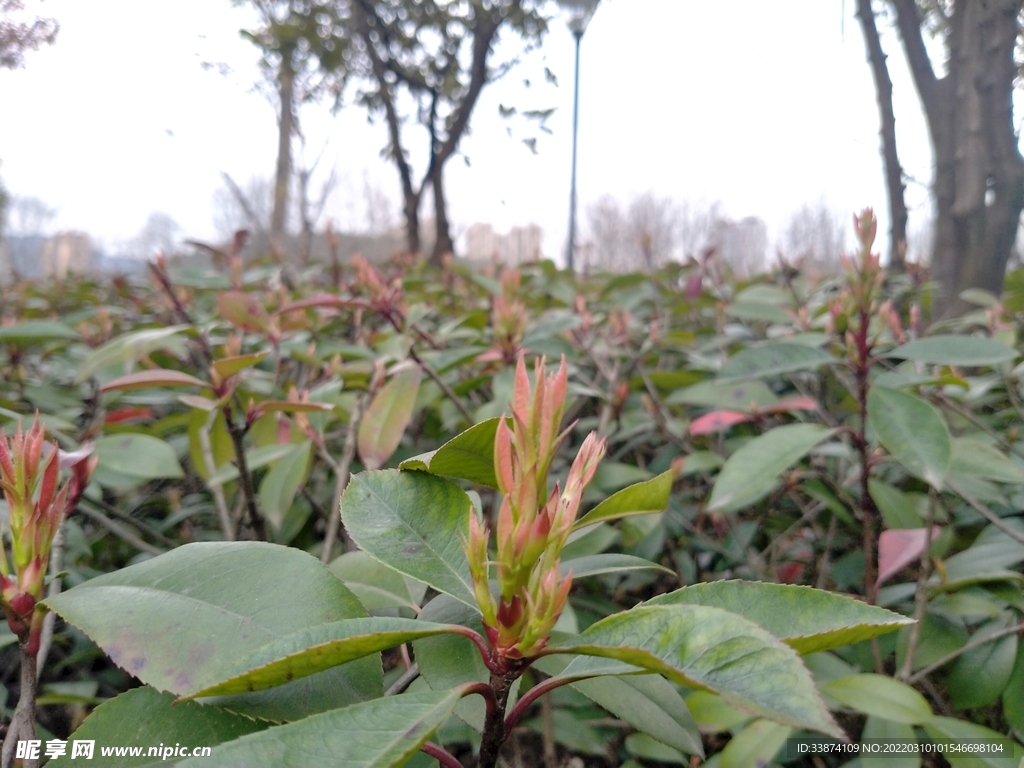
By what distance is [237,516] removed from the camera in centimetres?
120

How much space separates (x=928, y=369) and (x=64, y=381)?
2292 mm

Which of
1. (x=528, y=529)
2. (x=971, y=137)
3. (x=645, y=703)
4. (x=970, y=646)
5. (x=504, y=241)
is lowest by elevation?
(x=970, y=646)

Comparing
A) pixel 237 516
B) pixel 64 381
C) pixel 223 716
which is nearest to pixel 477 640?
pixel 223 716

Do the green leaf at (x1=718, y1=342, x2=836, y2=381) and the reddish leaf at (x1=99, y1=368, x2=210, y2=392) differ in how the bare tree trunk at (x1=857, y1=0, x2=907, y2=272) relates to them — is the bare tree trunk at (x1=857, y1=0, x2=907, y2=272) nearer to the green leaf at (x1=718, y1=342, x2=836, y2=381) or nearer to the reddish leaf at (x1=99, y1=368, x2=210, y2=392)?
the green leaf at (x1=718, y1=342, x2=836, y2=381)

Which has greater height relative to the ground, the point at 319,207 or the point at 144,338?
the point at 319,207

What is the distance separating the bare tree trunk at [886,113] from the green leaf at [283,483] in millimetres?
2216

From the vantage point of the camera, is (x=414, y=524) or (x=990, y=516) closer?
(x=414, y=524)

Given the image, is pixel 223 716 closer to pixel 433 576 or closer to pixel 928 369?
Result: pixel 433 576

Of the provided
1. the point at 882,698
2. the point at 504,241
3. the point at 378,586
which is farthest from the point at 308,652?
the point at 504,241

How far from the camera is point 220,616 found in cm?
47

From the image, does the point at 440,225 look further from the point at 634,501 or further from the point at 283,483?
the point at 634,501

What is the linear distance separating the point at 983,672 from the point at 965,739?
0.54 ft

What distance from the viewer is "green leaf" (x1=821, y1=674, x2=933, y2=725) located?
797 millimetres

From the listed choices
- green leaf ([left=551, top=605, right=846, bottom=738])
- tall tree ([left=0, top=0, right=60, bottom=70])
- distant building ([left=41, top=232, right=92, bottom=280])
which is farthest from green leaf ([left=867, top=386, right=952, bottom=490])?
distant building ([left=41, top=232, right=92, bottom=280])
